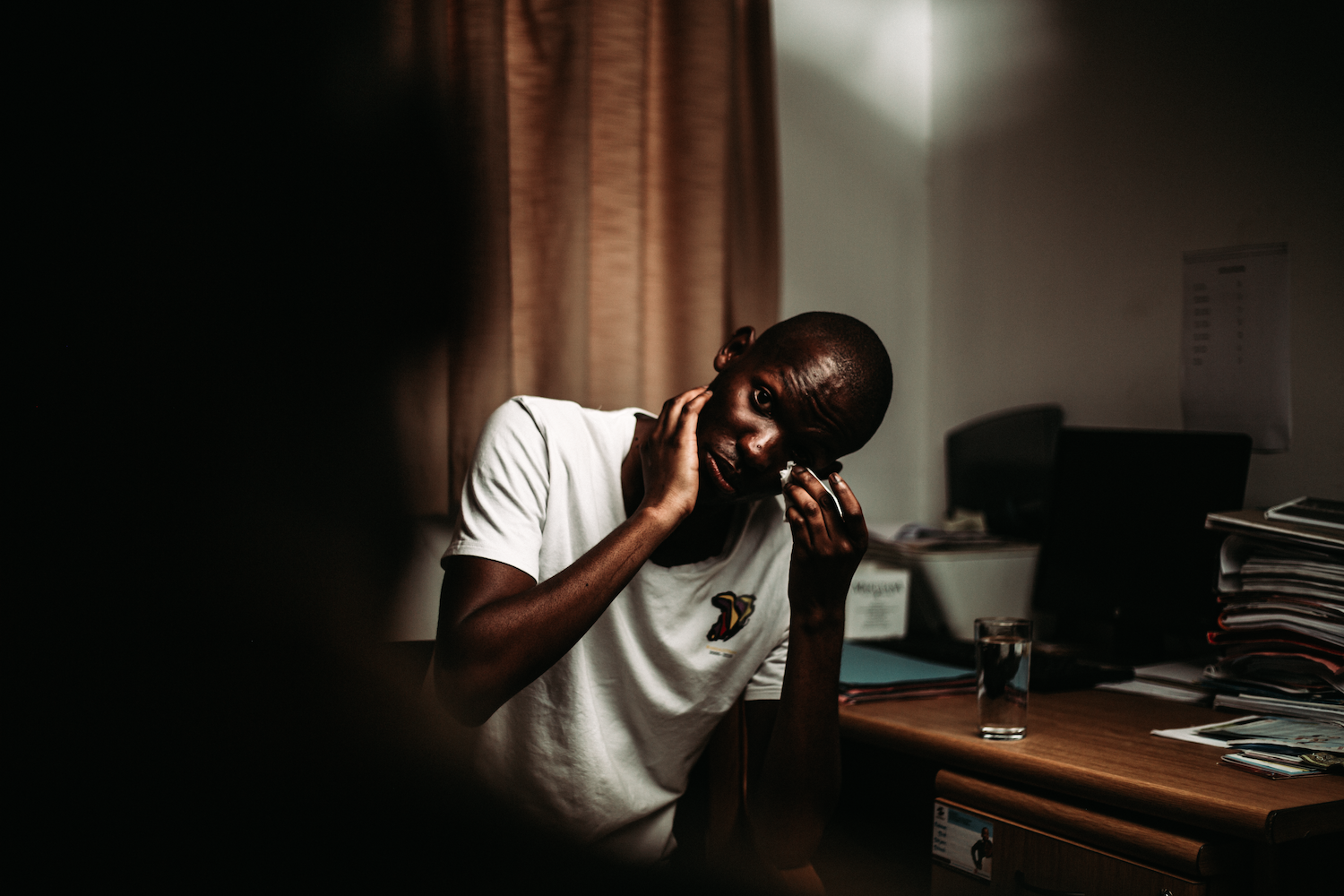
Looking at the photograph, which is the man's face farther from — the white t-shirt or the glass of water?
the glass of water

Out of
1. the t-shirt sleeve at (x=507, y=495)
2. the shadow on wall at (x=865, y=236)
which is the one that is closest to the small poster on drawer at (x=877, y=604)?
the shadow on wall at (x=865, y=236)

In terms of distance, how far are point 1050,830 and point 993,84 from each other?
1671mm

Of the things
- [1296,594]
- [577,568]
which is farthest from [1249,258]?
[577,568]

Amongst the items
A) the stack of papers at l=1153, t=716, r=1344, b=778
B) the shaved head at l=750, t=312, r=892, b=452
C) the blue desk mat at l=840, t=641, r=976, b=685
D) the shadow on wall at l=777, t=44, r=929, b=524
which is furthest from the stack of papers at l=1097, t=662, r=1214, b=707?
the shadow on wall at l=777, t=44, r=929, b=524

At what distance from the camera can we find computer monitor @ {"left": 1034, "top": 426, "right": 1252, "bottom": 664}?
1487mm

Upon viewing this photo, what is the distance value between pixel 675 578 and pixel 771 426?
240 mm

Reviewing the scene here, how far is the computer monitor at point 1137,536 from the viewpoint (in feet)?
4.88

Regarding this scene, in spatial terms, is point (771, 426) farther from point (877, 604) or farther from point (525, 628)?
point (877, 604)

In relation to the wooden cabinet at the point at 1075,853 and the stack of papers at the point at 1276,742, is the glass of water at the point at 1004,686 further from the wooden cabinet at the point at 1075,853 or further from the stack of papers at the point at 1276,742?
the stack of papers at the point at 1276,742

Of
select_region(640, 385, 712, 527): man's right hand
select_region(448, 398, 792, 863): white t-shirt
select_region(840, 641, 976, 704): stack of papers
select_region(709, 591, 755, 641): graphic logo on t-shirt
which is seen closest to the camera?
select_region(640, 385, 712, 527): man's right hand

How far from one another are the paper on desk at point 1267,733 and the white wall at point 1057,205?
523 mm

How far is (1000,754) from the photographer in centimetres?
105

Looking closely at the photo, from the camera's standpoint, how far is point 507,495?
1.04m

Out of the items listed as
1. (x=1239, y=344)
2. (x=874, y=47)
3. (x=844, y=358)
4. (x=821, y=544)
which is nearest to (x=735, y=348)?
(x=844, y=358)
